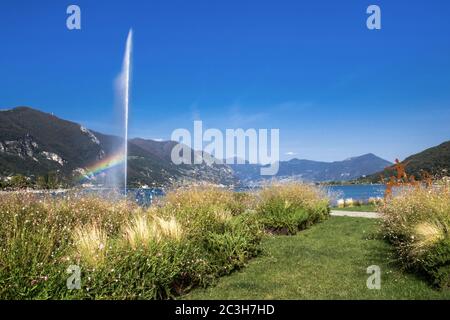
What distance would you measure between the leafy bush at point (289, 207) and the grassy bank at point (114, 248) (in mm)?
3520

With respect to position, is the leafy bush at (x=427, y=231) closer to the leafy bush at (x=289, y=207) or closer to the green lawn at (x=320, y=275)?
the green lawn at (x=320, y=275)

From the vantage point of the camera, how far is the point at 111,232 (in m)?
9.58

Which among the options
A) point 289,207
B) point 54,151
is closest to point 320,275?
point 289,207

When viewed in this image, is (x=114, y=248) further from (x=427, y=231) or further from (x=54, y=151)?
(x=54, y=151)

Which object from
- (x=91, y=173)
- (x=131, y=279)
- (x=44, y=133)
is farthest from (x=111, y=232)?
(x=44, y=133)

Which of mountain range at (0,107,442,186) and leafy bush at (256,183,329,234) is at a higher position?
mountain range at (0,107,442,186)

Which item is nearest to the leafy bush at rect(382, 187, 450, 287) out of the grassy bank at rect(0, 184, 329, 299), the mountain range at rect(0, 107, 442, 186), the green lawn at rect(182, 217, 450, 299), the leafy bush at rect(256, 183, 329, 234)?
the green lawn at rect(182, 217, 450, 299)

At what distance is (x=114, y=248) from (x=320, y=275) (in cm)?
421

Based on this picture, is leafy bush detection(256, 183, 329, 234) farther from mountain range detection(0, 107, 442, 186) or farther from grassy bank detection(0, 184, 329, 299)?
mountain range detection(0, 107, 442, 186)

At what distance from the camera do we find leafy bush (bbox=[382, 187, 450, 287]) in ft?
23.0

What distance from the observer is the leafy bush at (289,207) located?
1460cm

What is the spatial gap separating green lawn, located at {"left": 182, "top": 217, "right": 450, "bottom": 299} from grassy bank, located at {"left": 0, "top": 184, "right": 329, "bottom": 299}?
1.75 feet

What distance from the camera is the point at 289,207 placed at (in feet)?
50.7

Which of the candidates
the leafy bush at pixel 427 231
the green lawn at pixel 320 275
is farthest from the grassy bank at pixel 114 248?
the leafy bush at pixel 427 231
